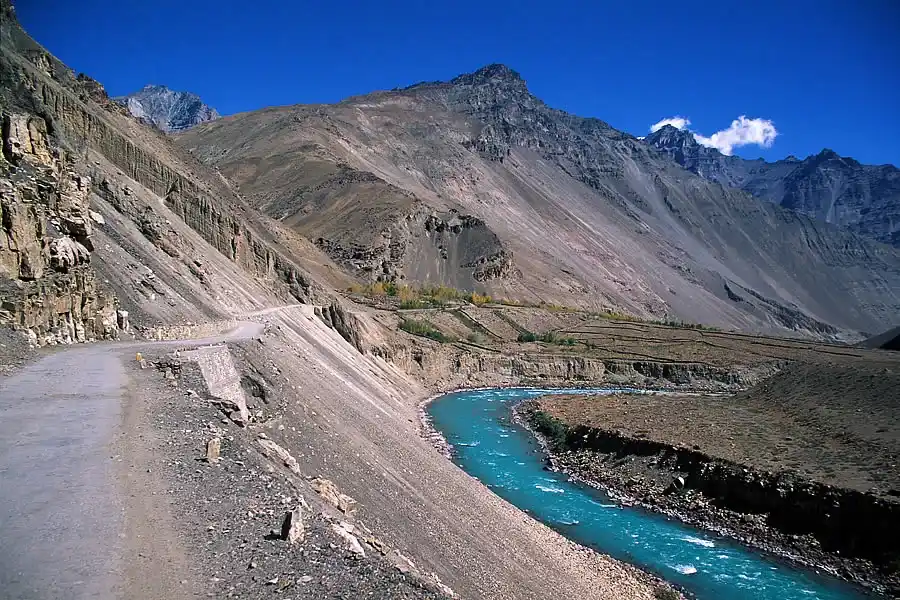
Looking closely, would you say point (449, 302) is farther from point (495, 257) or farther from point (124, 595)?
point (124, 595)

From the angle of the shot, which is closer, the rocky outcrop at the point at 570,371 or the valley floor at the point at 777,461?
the valley floor at the point at 777,461

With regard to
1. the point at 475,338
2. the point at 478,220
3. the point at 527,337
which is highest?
the point at 478,220

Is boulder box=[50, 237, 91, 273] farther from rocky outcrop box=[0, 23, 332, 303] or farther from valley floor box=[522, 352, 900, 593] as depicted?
valley floor box=[522, 352, 900, 593]

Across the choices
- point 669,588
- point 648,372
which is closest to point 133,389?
point 669,588

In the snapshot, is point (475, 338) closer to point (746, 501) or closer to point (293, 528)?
point (746, 501)

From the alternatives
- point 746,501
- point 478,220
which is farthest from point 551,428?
point 478,220

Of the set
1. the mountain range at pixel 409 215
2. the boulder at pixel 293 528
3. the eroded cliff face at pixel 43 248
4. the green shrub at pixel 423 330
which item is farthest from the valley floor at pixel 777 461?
the green shrub at pixel 423 330

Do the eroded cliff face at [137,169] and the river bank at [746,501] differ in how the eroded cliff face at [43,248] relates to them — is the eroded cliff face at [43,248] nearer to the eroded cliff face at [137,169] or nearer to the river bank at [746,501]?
the eroded cliff face at [137,169]
